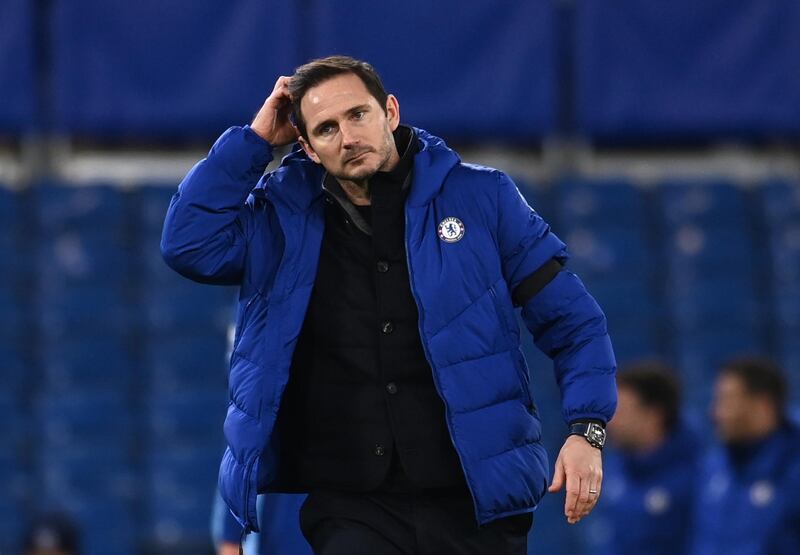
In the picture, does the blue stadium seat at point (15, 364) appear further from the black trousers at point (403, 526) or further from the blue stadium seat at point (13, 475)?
the black trousers at point (403, 526)

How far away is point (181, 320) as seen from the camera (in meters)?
9.88

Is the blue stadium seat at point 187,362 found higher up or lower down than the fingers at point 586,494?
higher up

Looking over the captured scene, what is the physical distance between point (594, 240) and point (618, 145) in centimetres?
87

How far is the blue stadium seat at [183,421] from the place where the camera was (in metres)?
9.71

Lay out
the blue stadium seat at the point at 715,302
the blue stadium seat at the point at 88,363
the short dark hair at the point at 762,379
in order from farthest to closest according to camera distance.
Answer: the blue stadium seat at the point at 715,302 < the blue stadium seat at the point at 88,363 < the short dark hair at the point at 762,379

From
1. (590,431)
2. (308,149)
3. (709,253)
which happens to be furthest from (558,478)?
(709,253)

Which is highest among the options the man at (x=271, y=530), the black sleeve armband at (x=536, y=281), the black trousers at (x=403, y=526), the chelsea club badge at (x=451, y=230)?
the chelsea club badge at (x=451, y=230)

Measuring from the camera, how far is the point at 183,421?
31.9 ft

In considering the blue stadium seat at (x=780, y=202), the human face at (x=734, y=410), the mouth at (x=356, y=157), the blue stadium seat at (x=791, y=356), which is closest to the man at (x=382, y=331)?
the mouth at (x=356, y=157)

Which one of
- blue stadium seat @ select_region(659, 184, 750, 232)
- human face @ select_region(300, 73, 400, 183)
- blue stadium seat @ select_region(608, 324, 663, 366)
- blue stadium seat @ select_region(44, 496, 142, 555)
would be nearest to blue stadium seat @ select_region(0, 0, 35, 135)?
blue stadium seat @ select_region(44, 496, 142, 555)

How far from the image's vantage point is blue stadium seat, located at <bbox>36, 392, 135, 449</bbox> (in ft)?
31.7

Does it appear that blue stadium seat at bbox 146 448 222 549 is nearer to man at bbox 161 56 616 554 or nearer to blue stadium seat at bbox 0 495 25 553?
blue stadium seat at bbox 0 495 25 553

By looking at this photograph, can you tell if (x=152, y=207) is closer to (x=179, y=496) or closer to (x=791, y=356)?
(x=179, y=496)

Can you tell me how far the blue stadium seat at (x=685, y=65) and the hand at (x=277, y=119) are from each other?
7013 mm
